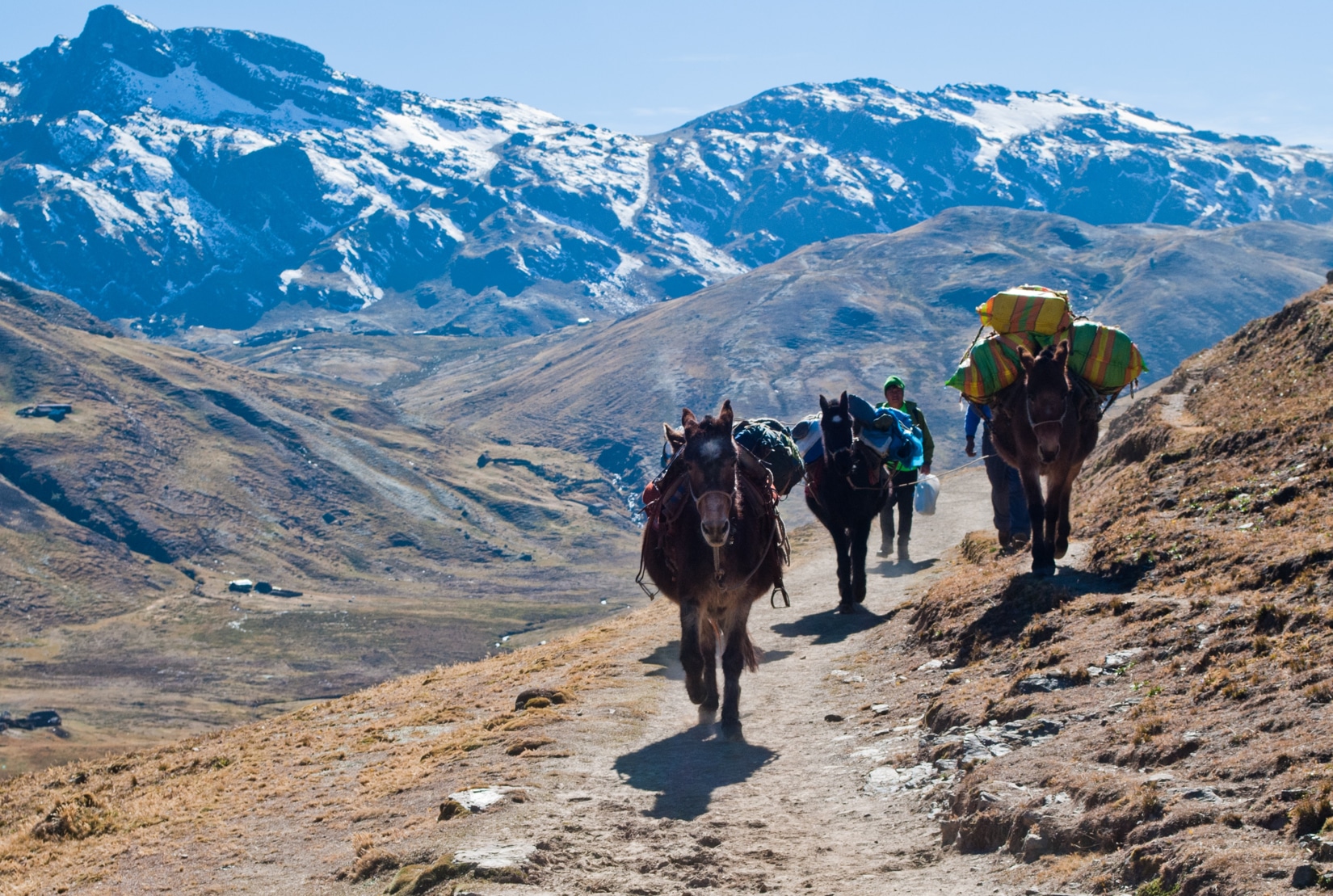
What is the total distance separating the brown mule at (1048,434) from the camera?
16438 millimetres

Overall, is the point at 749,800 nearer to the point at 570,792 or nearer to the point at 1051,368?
the point at 570,792

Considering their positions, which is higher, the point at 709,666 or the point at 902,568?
the point at 709,666

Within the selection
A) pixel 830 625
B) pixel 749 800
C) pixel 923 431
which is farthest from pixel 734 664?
pixel 923 431

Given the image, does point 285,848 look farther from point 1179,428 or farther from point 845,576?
point 1179,428

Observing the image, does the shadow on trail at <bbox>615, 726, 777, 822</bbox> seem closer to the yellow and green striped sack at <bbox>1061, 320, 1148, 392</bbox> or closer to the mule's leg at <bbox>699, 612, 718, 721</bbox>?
the mule's leg at <bbox>699, 612, 718, 721</bbox>

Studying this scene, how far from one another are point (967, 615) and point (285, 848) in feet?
29.1

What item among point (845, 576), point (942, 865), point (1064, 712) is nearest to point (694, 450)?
point (1064, 712)

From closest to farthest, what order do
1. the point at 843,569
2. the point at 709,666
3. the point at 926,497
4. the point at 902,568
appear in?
the point at 709,666, the point at 843,569, the point at 902,568, the point at 926,497

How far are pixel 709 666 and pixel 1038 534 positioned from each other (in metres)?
4.92

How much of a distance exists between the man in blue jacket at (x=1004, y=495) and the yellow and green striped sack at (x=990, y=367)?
2858 mm

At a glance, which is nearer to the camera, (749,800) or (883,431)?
(749,800)

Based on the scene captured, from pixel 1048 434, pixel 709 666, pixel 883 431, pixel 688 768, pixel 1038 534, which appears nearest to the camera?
pixel 688 768

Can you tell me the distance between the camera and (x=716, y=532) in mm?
12742

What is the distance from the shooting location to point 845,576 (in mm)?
21188
